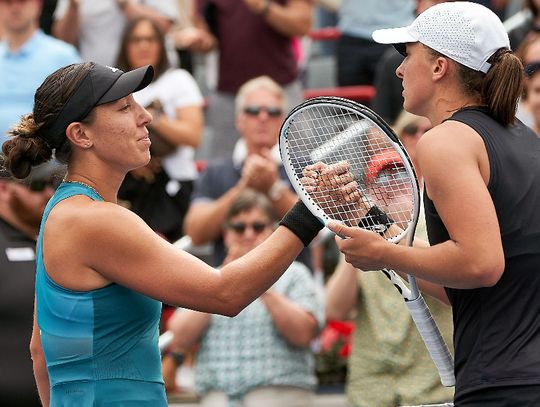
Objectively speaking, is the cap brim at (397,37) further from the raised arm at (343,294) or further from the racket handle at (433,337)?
the raised arm at (343,294)

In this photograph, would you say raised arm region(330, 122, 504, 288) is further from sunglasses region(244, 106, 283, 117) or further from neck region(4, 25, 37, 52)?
neck region(4, 25, 37, 52)

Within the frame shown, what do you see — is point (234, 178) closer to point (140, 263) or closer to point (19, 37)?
point (19, 37)

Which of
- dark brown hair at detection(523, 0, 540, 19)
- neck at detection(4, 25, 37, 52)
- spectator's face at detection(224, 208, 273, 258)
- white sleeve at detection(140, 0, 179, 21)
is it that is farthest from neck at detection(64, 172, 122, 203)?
white sleeve at detection(140, 0, 179, 21)

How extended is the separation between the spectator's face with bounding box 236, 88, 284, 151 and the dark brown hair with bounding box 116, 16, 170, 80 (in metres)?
0.83

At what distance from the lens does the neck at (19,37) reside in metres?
7.64

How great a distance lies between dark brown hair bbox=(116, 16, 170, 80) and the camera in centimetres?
747

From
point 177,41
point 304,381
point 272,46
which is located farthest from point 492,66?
point 177,41

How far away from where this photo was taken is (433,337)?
363 cm

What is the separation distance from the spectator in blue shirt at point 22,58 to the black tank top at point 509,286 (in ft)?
14.7

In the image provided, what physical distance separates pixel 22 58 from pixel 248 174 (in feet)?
6.64

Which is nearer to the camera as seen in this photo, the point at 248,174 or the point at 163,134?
the point at 248,174

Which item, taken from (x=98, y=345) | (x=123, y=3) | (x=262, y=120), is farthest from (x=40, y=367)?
A: (x=123, y=3)

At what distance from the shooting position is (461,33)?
348 centimetres

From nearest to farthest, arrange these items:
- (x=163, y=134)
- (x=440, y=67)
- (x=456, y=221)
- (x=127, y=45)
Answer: (x=456, y=221), (x=440, y=67), (x=163, y=134), (x=127, y=45)
